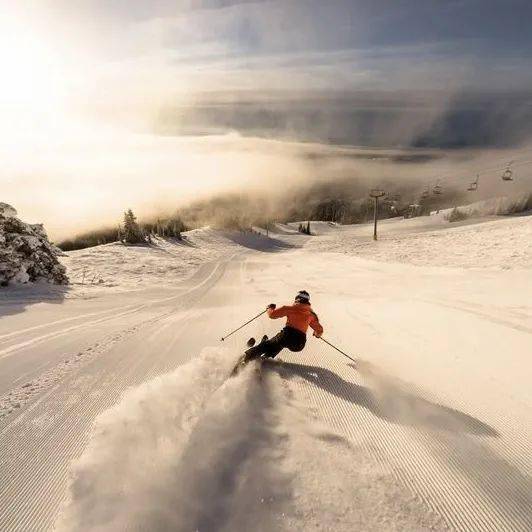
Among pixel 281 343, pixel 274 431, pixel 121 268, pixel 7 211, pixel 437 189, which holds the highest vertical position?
pixel 437 189

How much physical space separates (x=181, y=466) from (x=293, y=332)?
3860 mm

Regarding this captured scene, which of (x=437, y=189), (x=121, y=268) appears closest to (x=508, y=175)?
(x=437, y=189)

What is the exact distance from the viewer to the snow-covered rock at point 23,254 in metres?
20.0

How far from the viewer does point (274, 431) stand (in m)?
4.90

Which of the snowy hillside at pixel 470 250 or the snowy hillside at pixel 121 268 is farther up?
the snowy hillside at pixel 470 250

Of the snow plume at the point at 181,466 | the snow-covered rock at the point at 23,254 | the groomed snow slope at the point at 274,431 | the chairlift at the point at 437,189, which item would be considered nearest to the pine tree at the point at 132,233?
the snow-covered rock at the point at 23,254

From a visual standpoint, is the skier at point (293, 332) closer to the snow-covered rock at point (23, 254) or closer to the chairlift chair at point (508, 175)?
the snow-covered rock at point (23, 254)

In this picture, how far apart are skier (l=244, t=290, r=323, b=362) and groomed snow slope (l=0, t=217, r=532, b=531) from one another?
371 mm

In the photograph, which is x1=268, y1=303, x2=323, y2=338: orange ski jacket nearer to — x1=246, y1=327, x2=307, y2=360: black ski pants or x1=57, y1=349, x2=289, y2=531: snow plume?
x1=246, y1=327, x2=307, y2=360: black ski pants

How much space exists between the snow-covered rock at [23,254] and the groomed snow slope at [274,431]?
1112 cm

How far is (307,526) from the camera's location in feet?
11.1

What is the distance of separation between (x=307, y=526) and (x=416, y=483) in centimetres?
148

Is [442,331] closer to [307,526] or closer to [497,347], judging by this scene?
[497,347]

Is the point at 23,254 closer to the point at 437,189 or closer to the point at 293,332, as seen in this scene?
the point at 293,332
